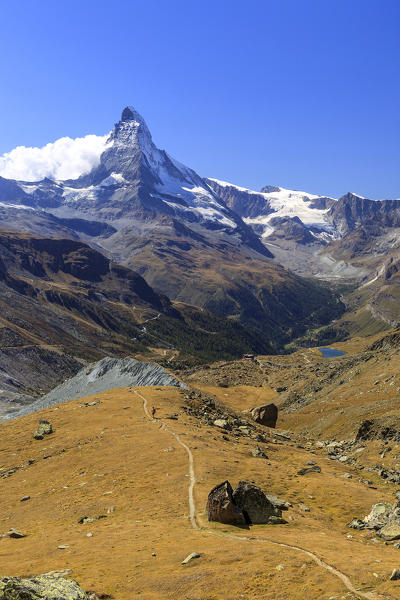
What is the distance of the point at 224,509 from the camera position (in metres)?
29.8

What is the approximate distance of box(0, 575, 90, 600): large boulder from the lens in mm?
17469

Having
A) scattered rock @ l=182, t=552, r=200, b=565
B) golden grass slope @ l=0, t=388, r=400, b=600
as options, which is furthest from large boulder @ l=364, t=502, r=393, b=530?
scattered rock @ l=182, t=552, r=200, b=565

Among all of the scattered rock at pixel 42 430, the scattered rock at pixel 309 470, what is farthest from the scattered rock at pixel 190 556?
the scattered rock at pixel 42 430

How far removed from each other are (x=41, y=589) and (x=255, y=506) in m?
15.8

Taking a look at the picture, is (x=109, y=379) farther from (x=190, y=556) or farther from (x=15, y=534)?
(x=190, y=556)

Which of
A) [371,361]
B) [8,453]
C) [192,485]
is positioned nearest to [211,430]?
[192,485]

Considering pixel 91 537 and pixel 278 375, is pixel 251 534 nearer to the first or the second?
pixel 91 537

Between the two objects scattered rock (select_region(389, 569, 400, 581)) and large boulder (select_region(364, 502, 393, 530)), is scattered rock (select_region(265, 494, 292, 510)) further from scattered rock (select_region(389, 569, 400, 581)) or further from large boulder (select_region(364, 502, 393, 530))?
scattered rock (select_region(389, 569, 400, 581))

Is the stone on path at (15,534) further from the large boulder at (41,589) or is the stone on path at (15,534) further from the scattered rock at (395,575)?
A: the scattered rock at (395,575)

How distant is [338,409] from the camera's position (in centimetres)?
7819

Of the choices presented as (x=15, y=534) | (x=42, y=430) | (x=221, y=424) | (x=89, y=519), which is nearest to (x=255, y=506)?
(x=89, y=519)

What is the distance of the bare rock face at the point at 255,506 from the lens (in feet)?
100

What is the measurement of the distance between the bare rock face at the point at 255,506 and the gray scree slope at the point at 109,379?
51.2 metres

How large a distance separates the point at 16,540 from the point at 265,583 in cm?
1856
